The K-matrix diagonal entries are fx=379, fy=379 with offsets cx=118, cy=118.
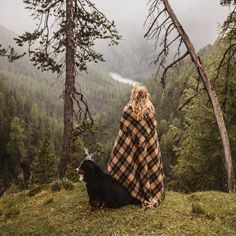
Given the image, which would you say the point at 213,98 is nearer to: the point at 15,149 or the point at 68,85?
the point at 68,85

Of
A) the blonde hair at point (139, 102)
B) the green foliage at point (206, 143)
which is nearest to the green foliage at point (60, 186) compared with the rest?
the blonde hair at point (139, 102)

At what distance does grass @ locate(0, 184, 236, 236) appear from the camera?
8.15 meters

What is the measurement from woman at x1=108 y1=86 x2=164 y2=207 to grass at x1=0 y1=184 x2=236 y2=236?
52 cm

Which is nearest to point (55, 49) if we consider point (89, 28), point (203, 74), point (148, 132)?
point (89, 28)

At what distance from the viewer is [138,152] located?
933cm

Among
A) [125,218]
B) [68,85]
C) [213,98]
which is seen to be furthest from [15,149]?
[125,218]

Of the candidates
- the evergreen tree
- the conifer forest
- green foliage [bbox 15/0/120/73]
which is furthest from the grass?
the evergreen tree

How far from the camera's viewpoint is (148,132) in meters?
9.33

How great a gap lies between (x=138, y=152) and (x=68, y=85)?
6.21 m

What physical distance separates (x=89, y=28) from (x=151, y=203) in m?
8.82

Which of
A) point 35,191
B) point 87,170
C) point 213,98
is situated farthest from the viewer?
point 213,98

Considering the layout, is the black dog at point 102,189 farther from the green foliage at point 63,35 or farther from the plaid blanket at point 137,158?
the green foliage at point 63,35

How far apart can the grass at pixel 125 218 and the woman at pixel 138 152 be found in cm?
52

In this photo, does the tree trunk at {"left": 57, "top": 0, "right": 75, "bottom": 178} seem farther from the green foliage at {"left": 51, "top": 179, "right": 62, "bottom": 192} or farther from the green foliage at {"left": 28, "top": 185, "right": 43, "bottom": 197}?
the green foliage at {"left": 51, "top": 179, "right": 62, "bottom": 192}
